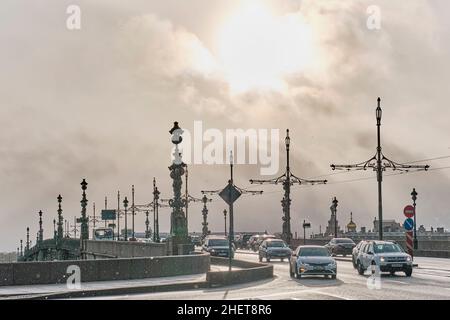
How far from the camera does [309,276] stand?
35719 mm

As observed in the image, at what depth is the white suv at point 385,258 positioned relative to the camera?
Result: 3372cm

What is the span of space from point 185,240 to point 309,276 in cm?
1223

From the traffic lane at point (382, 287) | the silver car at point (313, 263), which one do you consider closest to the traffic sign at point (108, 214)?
the silver car at point (313, 263)

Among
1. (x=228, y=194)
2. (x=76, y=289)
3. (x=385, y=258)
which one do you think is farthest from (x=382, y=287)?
(x=76, y=289)

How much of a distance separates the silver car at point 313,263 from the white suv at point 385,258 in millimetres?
2147

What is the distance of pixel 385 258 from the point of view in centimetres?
3381

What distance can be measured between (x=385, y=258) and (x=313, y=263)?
3.27 m

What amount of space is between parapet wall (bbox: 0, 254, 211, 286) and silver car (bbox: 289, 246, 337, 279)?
521 cm

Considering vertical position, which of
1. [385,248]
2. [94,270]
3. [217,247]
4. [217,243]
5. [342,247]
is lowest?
[342,247]

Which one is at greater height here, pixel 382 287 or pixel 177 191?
pixel 177 191

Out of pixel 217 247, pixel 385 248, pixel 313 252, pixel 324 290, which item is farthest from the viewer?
pixel 217 247

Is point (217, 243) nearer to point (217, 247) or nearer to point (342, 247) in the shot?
point (217, 247)
